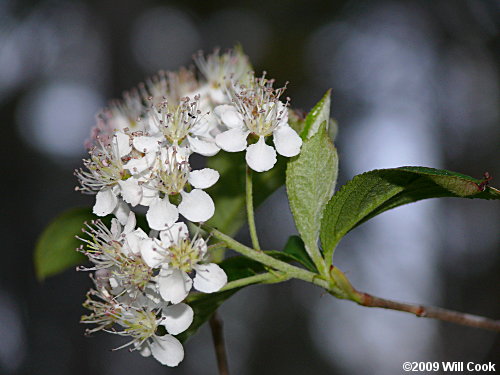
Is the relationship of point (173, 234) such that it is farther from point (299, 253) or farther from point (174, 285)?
point (299, 253)

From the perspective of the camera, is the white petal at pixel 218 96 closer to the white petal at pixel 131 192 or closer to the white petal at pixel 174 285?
the white petal at pixel 131 192

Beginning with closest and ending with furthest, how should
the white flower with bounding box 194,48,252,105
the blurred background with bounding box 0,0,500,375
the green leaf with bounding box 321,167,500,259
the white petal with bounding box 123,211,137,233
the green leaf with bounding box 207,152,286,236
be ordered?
the green leaf with bounding box 321,167,500,259 → the white petal with bounding box 123,211,137,233 → the green leaf with bounding box 207,152,286,236 → the white flower with bounding box 194,48,252,105 → the blurred background with bounding box 0,0,500,375

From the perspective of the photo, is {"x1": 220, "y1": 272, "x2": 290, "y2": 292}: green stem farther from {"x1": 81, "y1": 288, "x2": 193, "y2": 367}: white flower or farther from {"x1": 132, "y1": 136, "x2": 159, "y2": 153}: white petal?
{"x1": 132, "y1": 136, "x2": 159, "y2": 153}: white petal

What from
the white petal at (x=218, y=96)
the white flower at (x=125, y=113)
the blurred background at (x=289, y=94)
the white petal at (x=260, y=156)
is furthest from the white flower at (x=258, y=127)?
the blurred background at (x=289, y=94)

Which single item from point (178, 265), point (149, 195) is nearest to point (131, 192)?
point (149, 195)

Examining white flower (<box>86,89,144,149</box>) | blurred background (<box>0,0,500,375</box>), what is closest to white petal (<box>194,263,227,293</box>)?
white flower (<box>86,89,144,149</box>)

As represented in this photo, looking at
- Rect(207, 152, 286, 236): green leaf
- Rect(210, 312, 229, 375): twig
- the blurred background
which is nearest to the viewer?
Rect(210, 312, 229, 375): twig
